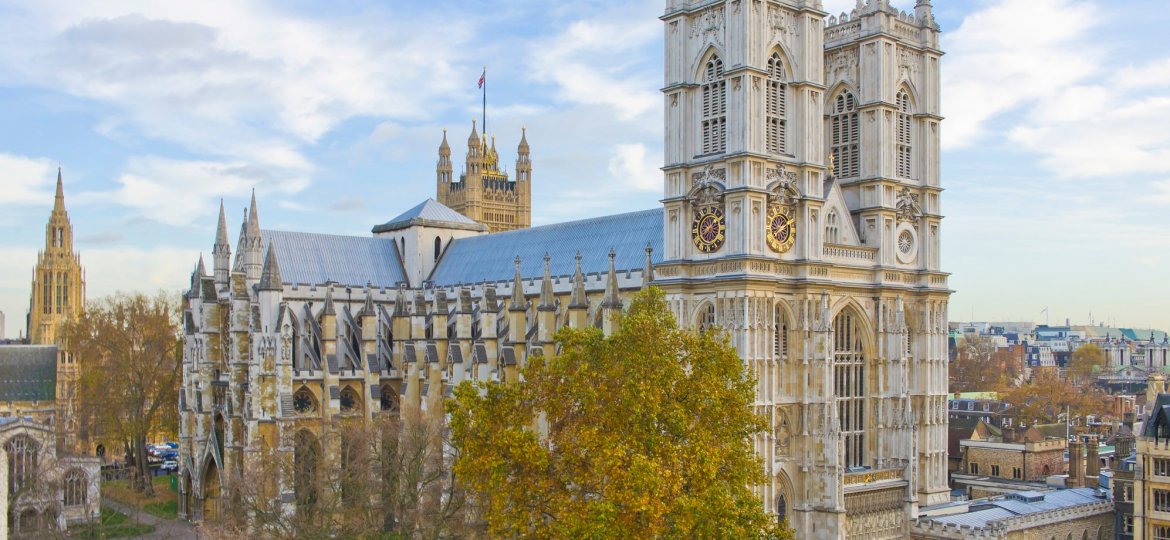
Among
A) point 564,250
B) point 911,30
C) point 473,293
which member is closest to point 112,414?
point 473,293

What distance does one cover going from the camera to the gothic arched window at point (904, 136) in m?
46.8

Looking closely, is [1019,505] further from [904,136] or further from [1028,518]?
[904,136]

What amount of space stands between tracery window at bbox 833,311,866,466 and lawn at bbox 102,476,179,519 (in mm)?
34565

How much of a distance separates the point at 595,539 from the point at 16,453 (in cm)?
3865

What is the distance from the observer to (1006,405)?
8438 cm

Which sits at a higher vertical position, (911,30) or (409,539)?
(911,30)

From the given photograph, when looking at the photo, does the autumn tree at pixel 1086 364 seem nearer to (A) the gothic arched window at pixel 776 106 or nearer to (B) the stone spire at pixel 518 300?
(B) the stone spire at pixel 518 300

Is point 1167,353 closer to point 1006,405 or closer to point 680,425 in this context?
point 1006,405

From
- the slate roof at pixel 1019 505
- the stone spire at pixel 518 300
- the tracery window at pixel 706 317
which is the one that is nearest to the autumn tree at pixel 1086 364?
the slate roof at pixel 1019 505

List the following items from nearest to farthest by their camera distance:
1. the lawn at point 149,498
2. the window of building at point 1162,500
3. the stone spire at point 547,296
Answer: the window of building at point 1162,500 → the stone spire at point 547,296 → the lawn at point 149,498

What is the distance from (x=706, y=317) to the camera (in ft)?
136

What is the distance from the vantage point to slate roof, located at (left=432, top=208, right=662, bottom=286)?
51344 mm

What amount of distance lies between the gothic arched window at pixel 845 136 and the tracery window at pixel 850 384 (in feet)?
21.4

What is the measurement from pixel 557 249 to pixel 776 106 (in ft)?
60.0
